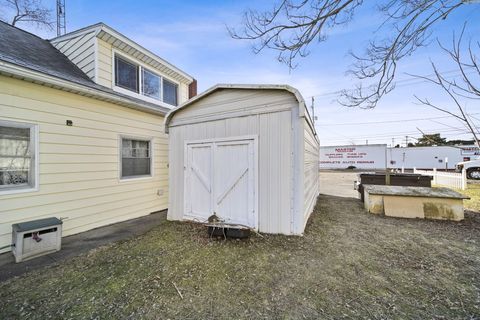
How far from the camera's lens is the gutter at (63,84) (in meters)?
3.46

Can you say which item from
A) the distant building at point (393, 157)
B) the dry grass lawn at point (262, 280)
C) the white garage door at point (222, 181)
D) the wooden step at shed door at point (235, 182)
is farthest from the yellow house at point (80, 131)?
the distant building at point (393, 157)

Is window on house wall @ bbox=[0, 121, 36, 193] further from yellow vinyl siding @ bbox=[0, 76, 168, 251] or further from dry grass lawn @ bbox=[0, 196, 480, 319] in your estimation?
dry grass lawn @ bbox=[0, 196, 480, 319]

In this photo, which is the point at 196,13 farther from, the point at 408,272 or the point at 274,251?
the point at 408,272

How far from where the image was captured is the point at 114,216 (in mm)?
5297

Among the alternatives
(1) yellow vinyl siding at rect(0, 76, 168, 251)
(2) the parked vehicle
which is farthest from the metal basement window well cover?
(2) the parked vehicle

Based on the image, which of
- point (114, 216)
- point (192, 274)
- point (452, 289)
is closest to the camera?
point (452, 289)

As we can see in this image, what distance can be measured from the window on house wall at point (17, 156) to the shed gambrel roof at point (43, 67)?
0.96 m

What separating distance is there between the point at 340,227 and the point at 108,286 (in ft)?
15.6

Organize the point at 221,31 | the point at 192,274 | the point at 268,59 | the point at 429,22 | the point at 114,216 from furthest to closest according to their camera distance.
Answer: the point at 114,216
the point at 268,59
the point at 221,31
the point at 429,22
the point at 192,274

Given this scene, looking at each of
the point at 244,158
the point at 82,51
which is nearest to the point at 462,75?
the point at 244,158

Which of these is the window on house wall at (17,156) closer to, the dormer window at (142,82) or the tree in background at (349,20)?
the dormer window at (142,82)

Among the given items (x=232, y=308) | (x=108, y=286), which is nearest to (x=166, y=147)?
(x=108, y=286)

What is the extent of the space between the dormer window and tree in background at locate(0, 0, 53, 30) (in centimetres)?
642

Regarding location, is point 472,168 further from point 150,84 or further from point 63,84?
point 63,84
